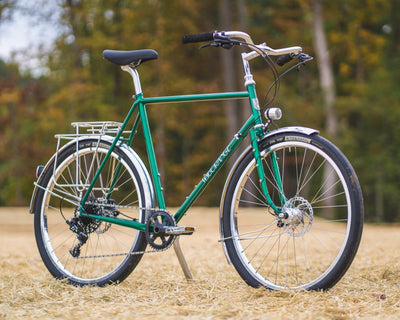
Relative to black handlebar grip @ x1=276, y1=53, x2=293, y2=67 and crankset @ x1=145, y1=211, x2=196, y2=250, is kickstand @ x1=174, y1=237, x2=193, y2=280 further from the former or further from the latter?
black handlebar grip @ x1=276, y1=53, x2=293, y2=67

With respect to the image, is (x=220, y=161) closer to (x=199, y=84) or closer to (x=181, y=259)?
(x=181, y=259)

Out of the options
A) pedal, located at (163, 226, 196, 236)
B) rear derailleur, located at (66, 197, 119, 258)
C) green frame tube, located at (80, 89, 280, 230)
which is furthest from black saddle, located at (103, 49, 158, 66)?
pedal, located at (163, 226, 196, 236)

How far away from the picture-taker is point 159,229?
106 inches

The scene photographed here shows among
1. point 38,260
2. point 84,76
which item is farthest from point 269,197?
point 84,76

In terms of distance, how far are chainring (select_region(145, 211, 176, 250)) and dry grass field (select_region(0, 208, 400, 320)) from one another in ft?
0.79

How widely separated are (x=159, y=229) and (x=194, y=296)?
14.9 inches

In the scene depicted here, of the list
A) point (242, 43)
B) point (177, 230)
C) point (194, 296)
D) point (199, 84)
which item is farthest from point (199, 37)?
point (199, 84)

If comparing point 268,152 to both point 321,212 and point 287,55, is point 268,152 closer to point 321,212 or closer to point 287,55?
point 287,55

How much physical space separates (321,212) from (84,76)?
716 centimetres

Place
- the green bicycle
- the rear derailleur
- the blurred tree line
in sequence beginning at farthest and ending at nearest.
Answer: the blurred tree line, the rear derailleur, the green bicycle

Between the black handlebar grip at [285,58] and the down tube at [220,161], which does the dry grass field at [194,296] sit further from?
the black handlebar grip at [285,58]

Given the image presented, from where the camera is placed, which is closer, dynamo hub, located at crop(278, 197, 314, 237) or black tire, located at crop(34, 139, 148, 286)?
dynamo hub, located at crop(278, 197, 314, 237)

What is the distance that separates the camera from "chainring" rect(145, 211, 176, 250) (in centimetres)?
270

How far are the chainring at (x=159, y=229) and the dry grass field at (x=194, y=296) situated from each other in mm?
242
